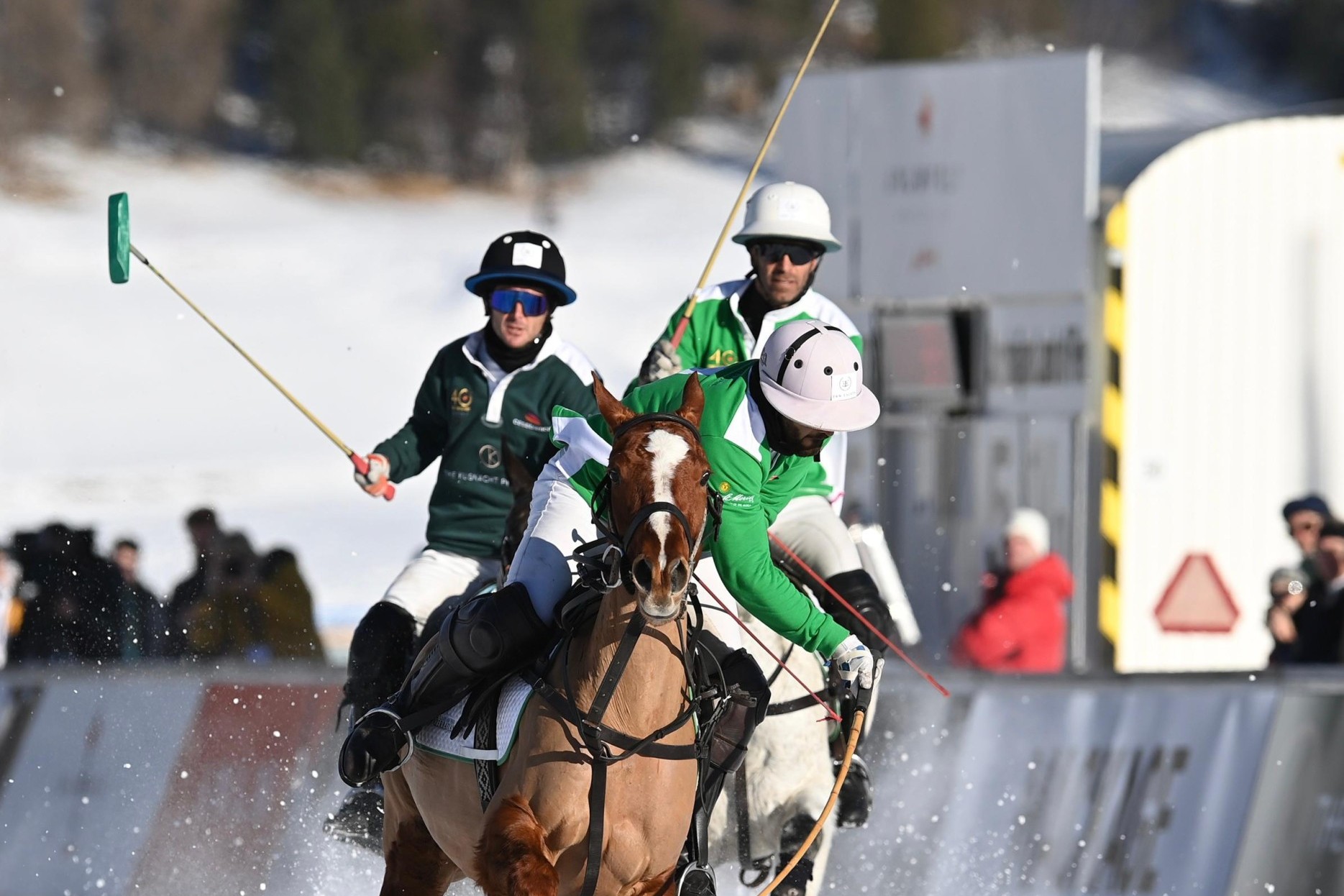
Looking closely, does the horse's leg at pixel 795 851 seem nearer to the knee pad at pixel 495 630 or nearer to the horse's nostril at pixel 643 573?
the knee pad at pixel 495 630

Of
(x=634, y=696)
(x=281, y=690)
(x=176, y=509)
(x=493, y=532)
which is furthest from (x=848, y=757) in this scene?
(x=176, y=509)

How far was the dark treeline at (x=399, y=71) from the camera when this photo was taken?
144 ft

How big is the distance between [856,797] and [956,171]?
5625 millimetres

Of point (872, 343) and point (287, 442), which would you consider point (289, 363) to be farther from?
point (872, 343)

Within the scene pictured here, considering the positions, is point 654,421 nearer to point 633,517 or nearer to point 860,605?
point 633,517

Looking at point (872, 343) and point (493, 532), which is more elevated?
point (872, 343)

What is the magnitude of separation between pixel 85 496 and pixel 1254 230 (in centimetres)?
2002

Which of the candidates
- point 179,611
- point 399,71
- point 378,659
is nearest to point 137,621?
point 179,611

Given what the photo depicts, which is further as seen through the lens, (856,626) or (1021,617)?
(1021,617)

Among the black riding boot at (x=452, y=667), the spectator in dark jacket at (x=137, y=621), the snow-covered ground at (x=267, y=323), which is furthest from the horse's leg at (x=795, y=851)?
the snow-covered ground at (x=267, y=323)

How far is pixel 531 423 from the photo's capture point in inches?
282

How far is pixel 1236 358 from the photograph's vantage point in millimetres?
11898

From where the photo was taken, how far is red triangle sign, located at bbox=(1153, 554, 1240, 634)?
1145 cm

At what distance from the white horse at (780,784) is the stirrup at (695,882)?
4.38 ft
